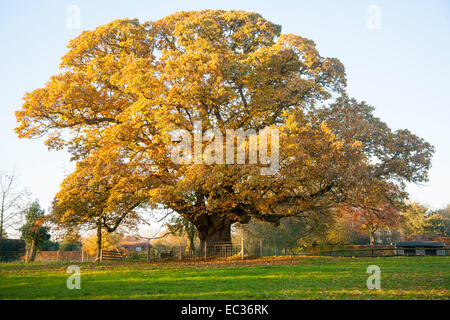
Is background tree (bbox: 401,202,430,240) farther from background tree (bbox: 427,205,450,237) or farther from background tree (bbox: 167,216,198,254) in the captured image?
background tree (bbox: 167,216,198,254)

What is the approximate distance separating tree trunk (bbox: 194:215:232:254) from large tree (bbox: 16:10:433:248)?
5.38 ft

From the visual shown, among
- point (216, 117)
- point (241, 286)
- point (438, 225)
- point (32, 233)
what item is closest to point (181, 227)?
point (216, 117)

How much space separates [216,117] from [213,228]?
24.6ft

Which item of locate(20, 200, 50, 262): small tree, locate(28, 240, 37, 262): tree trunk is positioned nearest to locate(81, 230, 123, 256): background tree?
locate(28, 240, 37, 262): tree trunk

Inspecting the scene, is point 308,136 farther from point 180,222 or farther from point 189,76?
point 180,222

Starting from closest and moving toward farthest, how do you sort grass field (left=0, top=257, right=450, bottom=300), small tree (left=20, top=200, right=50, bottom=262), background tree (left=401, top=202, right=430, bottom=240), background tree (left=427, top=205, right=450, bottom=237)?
→ grass field (left=0, top=257, right=450, bottom=300), small tree (left=20, top=200, right=50, bottom=262), background tree (left=401, top=202, right=430, bottom=240), background tree (left=427, top=205, right=450, bottom=237)

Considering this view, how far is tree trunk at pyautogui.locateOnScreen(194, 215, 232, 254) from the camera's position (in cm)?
2412

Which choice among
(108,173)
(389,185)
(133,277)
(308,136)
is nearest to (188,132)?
(108,173)

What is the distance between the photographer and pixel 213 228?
2430 cm

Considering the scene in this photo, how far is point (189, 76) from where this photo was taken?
61.5 ft

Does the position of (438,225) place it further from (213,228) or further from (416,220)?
(213,228)

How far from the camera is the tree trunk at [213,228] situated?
2412 centimetres

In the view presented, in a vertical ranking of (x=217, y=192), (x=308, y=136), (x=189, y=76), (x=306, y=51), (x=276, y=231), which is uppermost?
(x=306, y=51)
